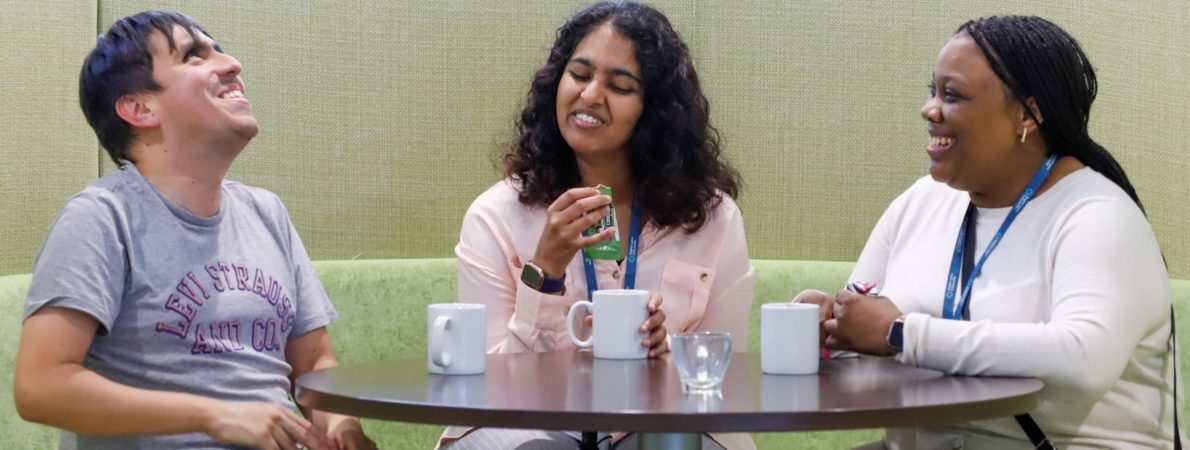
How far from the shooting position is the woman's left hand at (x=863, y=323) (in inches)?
80.9

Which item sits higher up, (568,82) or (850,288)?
(568,82)

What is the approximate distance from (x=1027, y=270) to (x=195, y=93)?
1271mm

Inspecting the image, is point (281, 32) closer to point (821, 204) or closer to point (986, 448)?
point (821, 204)

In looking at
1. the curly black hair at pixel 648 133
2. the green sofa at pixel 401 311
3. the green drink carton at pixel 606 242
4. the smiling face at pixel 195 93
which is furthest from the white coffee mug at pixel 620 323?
the green sofa at pixel 401 311

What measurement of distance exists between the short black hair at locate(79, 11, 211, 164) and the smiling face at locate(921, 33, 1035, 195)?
1205 mm

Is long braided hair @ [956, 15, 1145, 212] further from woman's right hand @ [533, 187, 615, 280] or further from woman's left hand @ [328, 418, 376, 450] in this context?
woman's left hand @ [328, 418, 376, 450]

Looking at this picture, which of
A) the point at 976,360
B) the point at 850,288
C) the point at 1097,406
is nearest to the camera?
the point at 976,360

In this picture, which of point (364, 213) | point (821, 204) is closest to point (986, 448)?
point (821, 204)

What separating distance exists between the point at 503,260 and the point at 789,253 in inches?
42.4

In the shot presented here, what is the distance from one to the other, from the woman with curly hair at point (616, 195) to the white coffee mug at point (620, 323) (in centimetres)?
19

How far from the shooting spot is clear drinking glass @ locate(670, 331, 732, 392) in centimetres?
174

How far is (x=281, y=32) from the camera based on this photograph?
10.6 feet

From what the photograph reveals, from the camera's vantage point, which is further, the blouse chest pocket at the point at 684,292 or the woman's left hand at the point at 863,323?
the blouse chest pocket at the point at 684,292

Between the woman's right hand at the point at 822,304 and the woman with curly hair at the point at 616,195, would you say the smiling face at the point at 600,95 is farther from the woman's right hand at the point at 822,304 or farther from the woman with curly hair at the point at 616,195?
the woman's right hand at the point at 822,304
